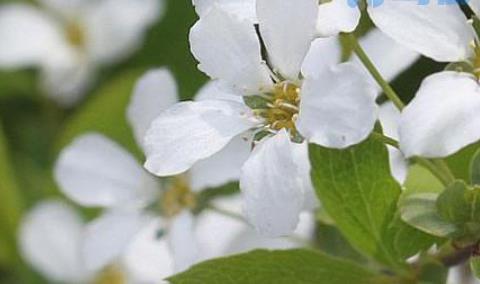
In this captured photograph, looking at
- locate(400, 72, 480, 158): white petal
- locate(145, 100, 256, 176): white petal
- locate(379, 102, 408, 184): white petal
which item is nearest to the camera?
locate(400, 72, 480, 158): white petal

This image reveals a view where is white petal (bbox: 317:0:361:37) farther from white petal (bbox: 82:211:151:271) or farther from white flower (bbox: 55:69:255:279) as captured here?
white petal (bbox: 82:211:151:271)

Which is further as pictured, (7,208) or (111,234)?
(7,208)

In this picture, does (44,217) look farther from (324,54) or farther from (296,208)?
(296,208)

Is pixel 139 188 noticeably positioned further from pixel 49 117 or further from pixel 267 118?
pixel 49 117

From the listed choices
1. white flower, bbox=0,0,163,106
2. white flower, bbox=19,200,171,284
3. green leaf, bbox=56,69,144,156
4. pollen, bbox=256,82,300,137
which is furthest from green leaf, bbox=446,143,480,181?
white flower, bbox=0,0,163,106

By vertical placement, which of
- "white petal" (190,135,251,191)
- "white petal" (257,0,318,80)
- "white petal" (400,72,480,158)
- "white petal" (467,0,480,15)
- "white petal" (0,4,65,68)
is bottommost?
"white petal" (0,4,65,68)

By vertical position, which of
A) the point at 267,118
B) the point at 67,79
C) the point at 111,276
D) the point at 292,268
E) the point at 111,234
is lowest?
the point at 111,276

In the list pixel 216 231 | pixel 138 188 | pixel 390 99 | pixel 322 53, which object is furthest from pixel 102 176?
pixel 390 99
